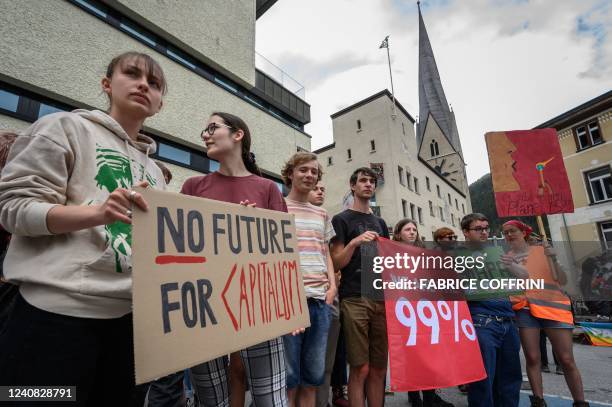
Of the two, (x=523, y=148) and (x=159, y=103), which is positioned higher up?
(x=523, y=148)

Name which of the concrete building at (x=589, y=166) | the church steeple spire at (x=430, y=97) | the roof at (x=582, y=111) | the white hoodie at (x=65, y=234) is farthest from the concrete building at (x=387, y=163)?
the church steeple spire at (x=430, y=97)

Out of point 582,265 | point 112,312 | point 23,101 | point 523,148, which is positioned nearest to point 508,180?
point 523,148

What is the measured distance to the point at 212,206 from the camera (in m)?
1.36

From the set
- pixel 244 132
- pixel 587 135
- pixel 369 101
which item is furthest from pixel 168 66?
pixel 587 135

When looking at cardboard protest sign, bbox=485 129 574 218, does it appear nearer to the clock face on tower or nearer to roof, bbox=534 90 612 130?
roof, bbox=534 90 612 130

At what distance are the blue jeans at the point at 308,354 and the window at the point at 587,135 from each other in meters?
22.5

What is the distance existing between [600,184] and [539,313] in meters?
20.5

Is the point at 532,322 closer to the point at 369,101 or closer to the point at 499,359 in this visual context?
the point at 499,359

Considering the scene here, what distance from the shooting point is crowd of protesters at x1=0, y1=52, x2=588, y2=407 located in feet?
2.95

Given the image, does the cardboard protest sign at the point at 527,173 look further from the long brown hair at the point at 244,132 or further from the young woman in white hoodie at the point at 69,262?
the young woman in white hoodie at the point at 69,262

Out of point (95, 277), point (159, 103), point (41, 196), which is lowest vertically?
point (95, 277)

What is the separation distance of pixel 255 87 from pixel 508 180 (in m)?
10.3

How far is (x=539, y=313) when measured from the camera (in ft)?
9.57

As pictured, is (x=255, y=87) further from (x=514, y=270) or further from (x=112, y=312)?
(x=112, y=312)
